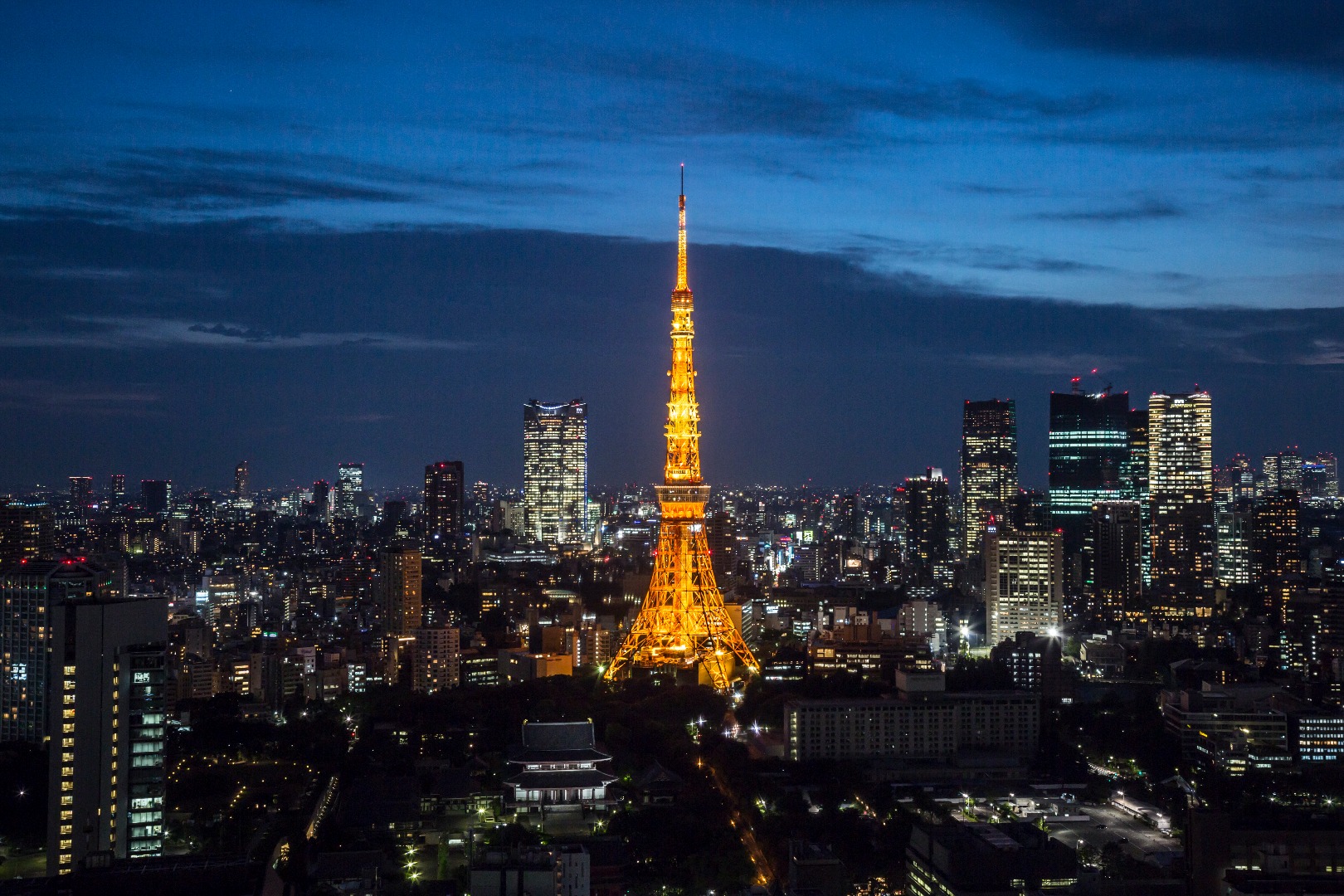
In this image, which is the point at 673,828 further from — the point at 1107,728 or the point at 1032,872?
the point at 1107,728

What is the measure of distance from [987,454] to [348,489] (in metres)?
23.1

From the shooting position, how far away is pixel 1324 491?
57906 mm

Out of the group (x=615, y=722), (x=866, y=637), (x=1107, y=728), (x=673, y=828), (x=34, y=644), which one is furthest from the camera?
(x=866, y=637)

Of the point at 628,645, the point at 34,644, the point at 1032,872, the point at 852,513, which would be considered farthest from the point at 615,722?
the point at 852,513

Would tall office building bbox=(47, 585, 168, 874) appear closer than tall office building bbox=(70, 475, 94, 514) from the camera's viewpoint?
Yes

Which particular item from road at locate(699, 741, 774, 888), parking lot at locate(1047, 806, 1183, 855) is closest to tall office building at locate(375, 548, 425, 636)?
road at locate(699, 741, 774, 888)

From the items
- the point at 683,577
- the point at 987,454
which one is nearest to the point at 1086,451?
the point at 987,454

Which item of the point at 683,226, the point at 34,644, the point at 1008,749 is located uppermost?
the point at 683,226

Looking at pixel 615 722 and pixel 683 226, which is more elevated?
pixel 683 226

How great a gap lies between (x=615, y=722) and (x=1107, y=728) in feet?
21.3

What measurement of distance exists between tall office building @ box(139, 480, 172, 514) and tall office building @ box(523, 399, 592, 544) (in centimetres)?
1073

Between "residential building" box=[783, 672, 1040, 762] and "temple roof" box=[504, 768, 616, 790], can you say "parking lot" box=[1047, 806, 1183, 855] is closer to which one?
"residential building" box=[783, 672, 1040, 762]

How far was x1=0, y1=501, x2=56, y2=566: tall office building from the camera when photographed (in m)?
25.8

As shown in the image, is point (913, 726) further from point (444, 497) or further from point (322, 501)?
point (322, 501)
